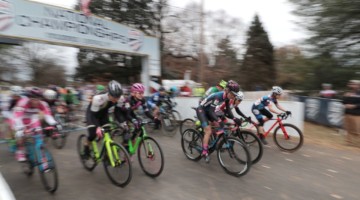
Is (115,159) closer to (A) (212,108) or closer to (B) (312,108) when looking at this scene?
(A) (212,108)

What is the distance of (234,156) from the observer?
6.18 m

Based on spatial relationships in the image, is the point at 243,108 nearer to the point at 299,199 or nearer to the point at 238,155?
the point at 238,155

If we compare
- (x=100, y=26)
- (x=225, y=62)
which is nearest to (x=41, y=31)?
(x=100, y=26)

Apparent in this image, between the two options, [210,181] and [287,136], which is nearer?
[210,181]

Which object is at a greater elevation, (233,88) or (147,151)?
(233,88)

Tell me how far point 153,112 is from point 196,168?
4.09 meters

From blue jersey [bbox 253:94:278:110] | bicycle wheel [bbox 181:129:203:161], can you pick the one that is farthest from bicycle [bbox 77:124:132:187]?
blue jersey [bbox 253:94:278:110]

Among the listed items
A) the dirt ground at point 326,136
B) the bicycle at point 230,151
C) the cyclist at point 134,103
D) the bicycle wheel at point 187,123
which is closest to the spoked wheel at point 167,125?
the bicycle wheel at point 187,123

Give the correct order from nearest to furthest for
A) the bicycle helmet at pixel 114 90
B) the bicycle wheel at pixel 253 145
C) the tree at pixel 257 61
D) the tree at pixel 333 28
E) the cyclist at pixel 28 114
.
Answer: the bicycle helmet at pixel 114 90
the cyclist at pixel 28 114
the bicycle wheel at pixel 253 145
the tree at pixel 333 28
the tree at pixel 257 61

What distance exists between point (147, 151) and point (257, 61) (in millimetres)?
24798

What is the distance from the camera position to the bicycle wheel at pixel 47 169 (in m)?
5.09

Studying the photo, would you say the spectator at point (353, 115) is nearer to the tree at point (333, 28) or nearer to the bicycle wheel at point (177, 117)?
the bicycle wheel at point (177, 117)

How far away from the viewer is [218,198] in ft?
16.6

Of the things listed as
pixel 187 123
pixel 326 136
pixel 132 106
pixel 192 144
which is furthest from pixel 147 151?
pixel 326 136
